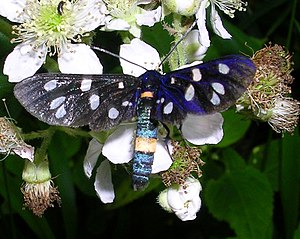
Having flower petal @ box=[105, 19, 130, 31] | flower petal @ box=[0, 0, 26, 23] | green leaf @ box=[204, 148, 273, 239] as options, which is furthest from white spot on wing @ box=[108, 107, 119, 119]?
green leaf @ box=[204, 148, 273, 239]

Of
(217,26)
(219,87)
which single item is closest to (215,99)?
(219,87)

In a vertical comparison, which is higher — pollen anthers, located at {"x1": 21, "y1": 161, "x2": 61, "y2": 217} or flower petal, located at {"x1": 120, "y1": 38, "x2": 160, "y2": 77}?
flower petal, located at {"x1": 120, "y1": 38, "x2": 160, "y2": 77}

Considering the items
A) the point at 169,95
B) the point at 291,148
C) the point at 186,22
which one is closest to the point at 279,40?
the point at 291,148

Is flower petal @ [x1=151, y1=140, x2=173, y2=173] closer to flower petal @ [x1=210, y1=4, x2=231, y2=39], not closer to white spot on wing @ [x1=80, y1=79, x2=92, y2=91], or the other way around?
white spot on wing @ [x1=80, y1=79, x2=92, y2=91]

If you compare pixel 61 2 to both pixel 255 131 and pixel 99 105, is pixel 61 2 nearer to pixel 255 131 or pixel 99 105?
pixel 99 105

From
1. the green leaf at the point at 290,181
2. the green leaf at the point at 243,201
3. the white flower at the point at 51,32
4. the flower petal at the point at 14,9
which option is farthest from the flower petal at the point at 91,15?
the green leaf at the point at 290,181

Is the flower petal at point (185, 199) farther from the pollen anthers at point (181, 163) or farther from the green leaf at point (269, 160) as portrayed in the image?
the green leaf at point (269, 160)
